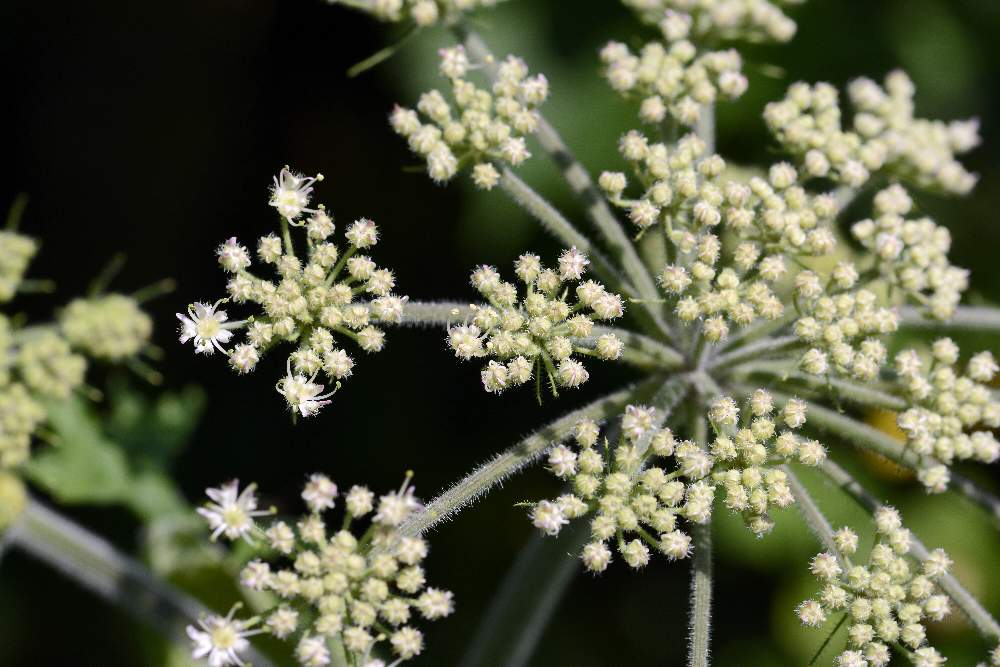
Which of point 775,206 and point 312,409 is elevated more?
point 775,206

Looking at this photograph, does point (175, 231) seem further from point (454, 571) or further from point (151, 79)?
point (454, 571)

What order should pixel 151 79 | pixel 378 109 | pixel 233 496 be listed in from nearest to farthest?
pixel 233 496 < pixel 378 109 < pixel 151 79

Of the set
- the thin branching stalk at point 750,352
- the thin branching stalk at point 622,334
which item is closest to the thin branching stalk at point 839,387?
the thin branching stalk at point 750,352

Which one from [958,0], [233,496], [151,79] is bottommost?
[233,496]

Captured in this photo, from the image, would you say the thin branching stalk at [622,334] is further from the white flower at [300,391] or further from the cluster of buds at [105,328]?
the cluster of buds at [105,328]

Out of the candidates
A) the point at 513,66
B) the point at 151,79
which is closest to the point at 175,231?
the point at 151,79

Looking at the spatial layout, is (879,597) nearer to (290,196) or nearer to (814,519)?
(814,519)

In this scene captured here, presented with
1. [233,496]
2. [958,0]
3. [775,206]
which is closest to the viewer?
[233,496]

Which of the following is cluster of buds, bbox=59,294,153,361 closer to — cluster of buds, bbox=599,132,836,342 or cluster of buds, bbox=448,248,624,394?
cluster of buds, bbox=448,248,624,394

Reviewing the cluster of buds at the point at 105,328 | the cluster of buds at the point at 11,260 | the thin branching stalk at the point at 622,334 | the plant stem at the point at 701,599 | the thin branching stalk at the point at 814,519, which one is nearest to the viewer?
the plant stem at the point at 701,599
